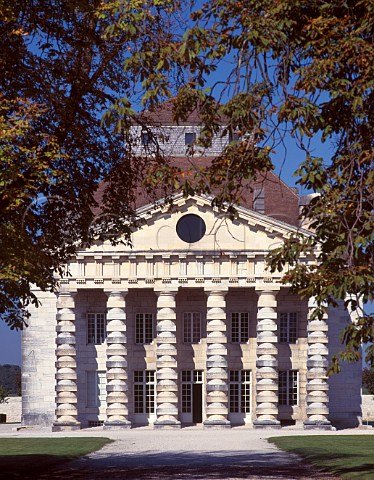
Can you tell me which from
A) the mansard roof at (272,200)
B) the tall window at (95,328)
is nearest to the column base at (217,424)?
the tall window at (95,328)

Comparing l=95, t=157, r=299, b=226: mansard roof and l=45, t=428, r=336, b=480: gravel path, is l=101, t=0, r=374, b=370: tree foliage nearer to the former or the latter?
l=45, t=428, r=336, b=480: gravel path

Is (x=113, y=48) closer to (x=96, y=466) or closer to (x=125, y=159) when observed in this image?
(x=125, y=159)

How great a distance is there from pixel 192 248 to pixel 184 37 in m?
49.2

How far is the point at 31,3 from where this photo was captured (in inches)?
1039

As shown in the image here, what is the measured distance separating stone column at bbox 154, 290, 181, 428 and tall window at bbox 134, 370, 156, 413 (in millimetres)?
1984

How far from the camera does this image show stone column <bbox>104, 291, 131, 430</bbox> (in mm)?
70375

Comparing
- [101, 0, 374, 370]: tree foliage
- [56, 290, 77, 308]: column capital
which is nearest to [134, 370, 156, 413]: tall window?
[56, 290, 77, 308]: column capital

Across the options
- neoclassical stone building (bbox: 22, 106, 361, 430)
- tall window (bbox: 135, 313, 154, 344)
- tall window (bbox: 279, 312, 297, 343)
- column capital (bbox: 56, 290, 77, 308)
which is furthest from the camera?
tall window (bbox: 135, 313, 154, 344)

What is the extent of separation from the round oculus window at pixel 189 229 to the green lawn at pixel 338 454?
792 inches

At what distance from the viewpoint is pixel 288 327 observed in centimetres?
7294

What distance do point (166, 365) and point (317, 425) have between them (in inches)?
330

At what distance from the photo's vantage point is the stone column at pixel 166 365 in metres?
70.2

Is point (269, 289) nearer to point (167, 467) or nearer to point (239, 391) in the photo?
point (239, 391)

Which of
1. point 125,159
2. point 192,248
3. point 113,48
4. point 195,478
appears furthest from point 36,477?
point 192,248
